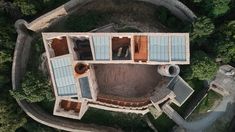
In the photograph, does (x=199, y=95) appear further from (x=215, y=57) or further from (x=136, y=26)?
(x=136, y=26)

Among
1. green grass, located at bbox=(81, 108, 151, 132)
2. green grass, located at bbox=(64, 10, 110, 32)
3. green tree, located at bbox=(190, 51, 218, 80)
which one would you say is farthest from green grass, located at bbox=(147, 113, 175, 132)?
green grass, located at bbox=(64, 10, 110, 32)

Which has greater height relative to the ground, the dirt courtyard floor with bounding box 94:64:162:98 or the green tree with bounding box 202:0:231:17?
the green tree with bounding box 202:0:231:17

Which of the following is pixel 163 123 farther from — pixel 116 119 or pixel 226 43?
pixel 226 43

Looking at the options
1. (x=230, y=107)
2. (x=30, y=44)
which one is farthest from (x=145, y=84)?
(x=30, y=44)

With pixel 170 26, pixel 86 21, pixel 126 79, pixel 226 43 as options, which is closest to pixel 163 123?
pixel 126 79

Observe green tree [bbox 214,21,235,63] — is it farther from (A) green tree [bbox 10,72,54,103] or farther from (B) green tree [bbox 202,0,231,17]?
(A) green tree [bbox 10,72,54,103]

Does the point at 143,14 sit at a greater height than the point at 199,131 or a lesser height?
greater

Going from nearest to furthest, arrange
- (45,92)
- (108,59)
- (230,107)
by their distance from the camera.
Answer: (108,59) → (45,92) → (230,107)
